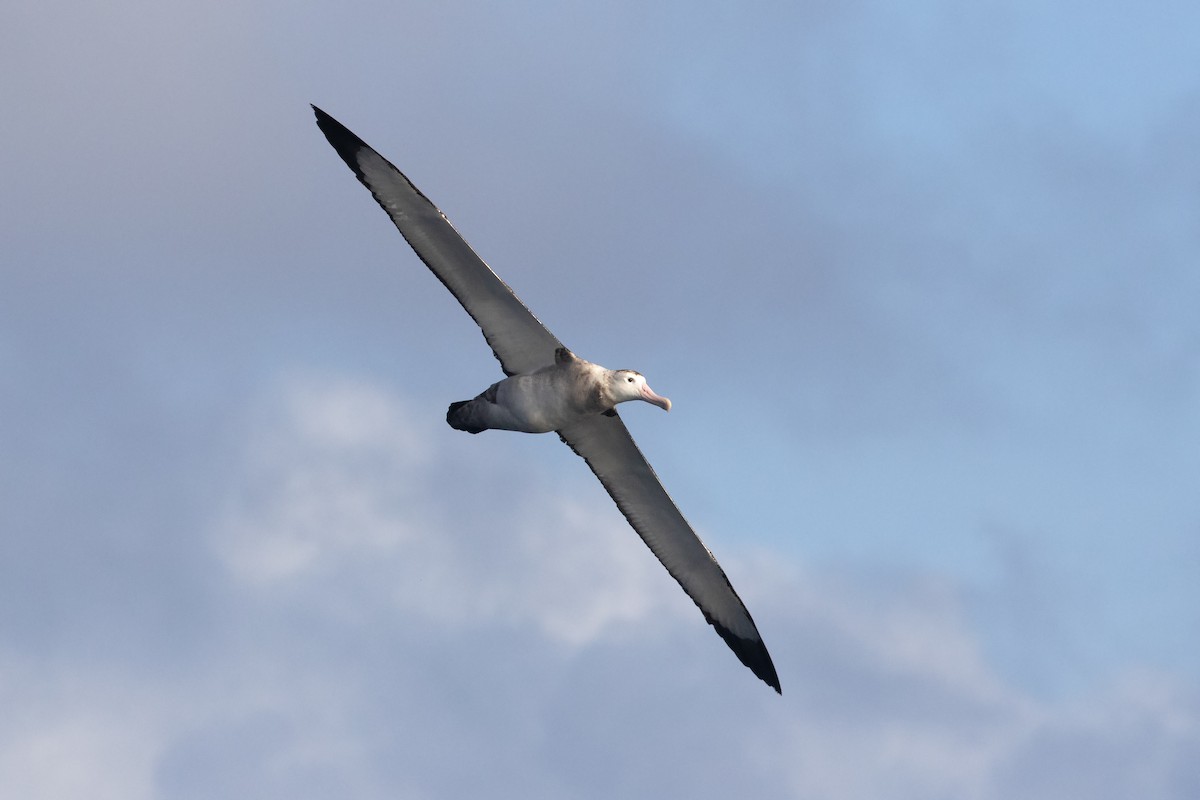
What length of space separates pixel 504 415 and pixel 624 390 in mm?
1440

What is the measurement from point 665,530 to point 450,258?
4473 mm

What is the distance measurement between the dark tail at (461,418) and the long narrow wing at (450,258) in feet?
2.67

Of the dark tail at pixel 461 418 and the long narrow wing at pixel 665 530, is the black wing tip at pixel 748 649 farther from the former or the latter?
the dark tail at pixel 461 418

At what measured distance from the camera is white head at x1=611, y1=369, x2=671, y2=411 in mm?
19688

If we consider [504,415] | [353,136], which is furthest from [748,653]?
[353,136]

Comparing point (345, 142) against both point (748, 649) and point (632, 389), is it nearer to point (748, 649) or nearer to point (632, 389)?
point (632, 389)

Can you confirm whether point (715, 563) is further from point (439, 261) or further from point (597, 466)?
point (439, 261)

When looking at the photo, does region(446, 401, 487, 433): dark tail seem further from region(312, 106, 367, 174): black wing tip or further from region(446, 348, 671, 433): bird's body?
region(312, 106, 367, 174): black wing tip

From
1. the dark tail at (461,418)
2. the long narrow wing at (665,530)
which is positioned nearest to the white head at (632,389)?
the long narrow wing at (665,530)

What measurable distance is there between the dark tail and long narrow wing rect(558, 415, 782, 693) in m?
1.11

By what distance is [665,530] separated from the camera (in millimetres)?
21469

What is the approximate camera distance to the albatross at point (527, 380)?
19375 millimetres

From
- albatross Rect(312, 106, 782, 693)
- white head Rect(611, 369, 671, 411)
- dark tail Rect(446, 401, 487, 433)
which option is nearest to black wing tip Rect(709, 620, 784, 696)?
albatross Rect(312, 106, 782, 693)

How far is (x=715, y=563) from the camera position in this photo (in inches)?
849
